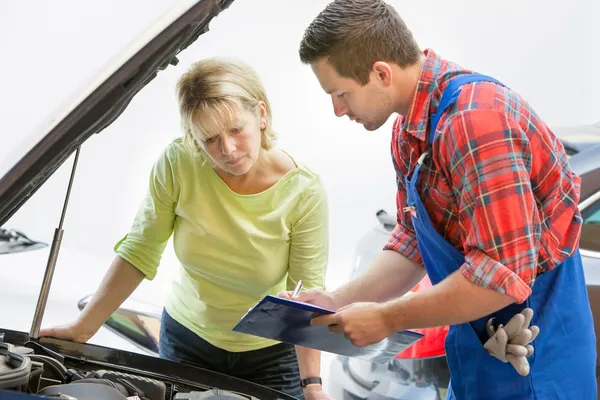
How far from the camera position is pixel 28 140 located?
4.93ft

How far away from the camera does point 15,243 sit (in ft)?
11.3

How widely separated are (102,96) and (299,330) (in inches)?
23.0

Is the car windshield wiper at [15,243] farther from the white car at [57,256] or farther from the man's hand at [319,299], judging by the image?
the man's hand at [319,299]

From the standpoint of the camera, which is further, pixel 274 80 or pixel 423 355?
pixel 274 80

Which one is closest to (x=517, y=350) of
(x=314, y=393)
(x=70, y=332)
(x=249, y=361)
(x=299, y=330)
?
(x=299, y=330)

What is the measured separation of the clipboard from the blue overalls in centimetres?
15

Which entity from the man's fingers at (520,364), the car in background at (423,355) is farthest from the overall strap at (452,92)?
the car in background at (423,355)

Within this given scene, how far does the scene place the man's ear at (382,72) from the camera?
1.55 m

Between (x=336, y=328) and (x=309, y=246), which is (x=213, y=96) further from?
(x=336, y=328)

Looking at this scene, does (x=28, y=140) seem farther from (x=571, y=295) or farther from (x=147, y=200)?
(x=571, y=295)

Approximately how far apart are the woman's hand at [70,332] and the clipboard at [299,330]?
502mm

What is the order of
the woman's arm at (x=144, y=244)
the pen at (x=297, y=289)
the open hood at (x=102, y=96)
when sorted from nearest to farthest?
1. the open hood at (x=102, y=96)
2. the pen at (x=297, y=289)
3. the woman's arm at (x=144, y=244)

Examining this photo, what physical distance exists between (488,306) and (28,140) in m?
0.88

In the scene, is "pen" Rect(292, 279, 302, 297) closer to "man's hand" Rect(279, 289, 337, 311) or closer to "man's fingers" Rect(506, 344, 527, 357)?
"man's hand" Rect(279, 289, 337, 311)
